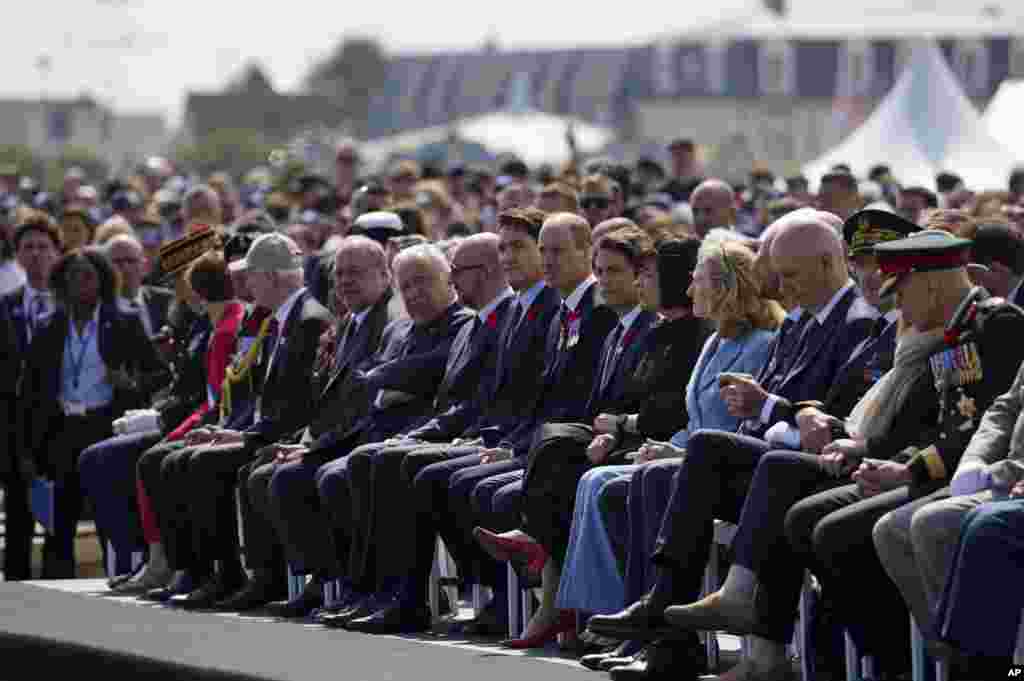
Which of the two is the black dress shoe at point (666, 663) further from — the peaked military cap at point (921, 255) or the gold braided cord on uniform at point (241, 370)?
the gold braided cord on uniform at point (241, 370)

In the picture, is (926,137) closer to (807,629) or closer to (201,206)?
(201,206)

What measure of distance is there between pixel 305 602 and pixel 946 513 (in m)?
4.51

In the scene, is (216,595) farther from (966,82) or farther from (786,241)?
(966,82)

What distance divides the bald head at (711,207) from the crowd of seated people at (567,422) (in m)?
0.02

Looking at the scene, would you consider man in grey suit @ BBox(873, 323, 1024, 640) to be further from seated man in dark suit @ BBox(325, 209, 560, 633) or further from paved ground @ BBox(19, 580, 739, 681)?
seated man in dark suit @ BBox(325, 209, 560, 633)

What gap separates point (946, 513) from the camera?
309 inches

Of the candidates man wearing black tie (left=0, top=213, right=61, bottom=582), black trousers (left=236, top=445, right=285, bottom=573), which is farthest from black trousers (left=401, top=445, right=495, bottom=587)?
man wearing black tie (left=0, top=213, right=61, bottom=582)

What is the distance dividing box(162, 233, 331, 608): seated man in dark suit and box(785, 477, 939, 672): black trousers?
4.24m

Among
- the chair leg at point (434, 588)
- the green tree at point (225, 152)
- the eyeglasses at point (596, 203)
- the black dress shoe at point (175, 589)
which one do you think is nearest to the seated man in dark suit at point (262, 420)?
the black dress shoe at point (175, 589)

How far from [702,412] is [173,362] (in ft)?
15.6

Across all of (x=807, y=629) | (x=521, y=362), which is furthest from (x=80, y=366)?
(x=807, y=629)

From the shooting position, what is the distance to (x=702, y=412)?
9.71 m

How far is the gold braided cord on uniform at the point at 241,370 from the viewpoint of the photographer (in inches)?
494

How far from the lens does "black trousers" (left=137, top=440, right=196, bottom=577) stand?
12461 mm
